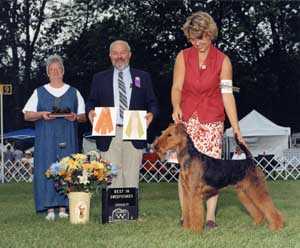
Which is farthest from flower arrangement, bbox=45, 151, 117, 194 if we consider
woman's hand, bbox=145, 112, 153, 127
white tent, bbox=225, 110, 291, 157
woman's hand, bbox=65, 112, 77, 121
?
white tent, bbox=225, 110, 291, 157

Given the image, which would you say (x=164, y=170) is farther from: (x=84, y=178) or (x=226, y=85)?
(x=226, y=85)

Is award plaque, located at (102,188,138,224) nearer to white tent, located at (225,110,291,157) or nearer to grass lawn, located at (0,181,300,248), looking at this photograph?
grass lawn, located at (0,181,300,248)

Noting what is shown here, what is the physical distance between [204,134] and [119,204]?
96cm

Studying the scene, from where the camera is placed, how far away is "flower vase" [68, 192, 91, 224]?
5.18 metres

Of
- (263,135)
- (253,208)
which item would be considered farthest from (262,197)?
(263,135)

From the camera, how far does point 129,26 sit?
22.4 m

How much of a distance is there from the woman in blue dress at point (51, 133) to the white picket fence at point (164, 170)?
7.84 meters

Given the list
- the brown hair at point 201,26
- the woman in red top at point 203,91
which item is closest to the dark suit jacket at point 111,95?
the woman in red top at point 203,91

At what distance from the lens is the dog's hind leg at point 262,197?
4598mm

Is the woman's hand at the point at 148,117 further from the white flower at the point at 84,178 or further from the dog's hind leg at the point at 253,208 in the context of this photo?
the dog's hind leg at the point at 253,208

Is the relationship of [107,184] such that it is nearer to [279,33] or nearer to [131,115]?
[131,115]

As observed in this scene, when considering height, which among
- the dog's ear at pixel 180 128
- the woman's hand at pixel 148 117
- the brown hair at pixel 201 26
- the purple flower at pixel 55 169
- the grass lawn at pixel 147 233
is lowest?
the grass lawn at pixel 147 233

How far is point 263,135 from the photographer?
17000 millimetres

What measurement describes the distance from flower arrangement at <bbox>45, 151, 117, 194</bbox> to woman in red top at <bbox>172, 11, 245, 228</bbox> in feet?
2.88
